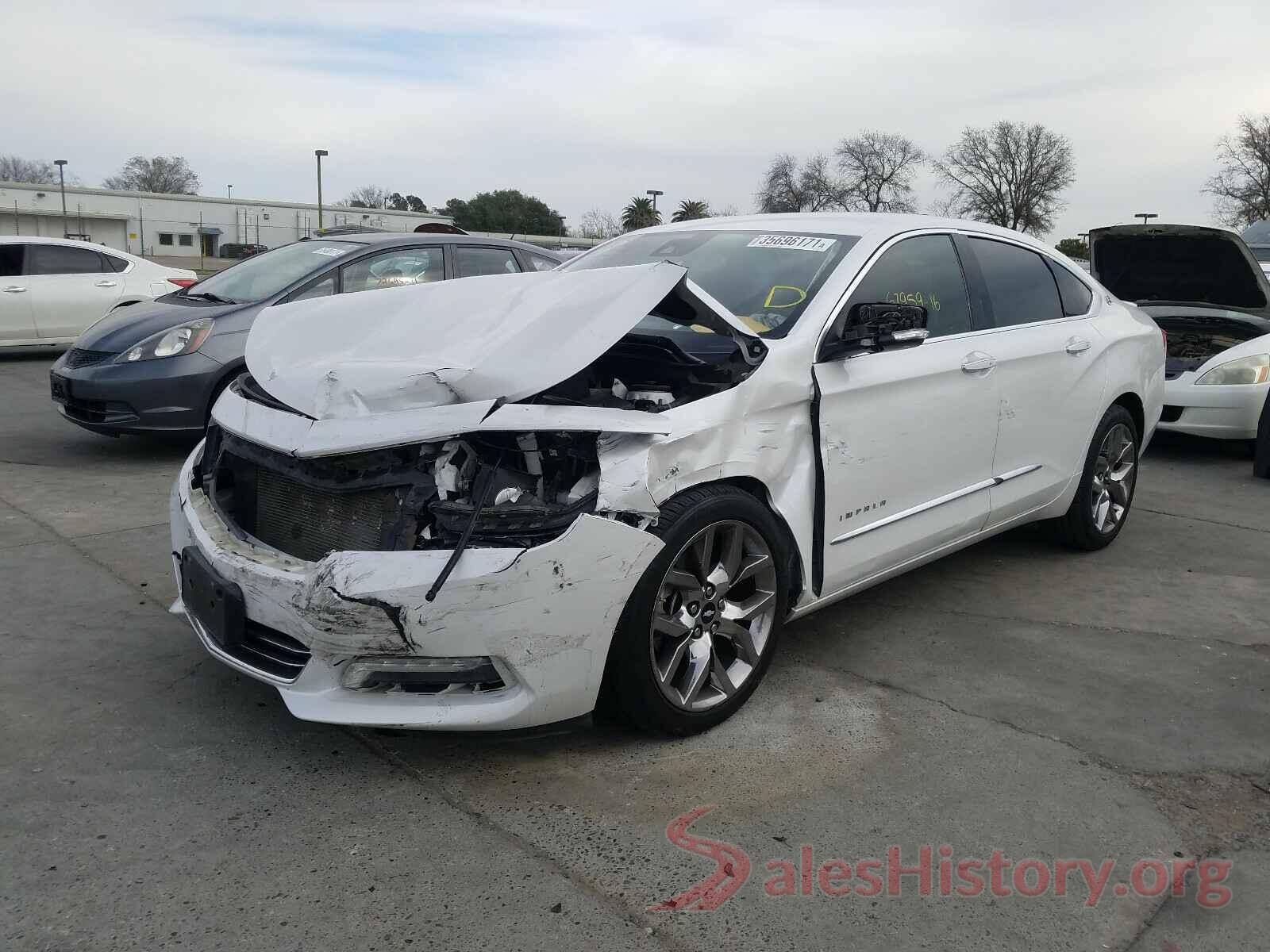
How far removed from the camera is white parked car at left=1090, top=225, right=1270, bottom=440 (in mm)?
7809

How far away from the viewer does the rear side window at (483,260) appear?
8.07 m

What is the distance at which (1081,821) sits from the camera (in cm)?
292

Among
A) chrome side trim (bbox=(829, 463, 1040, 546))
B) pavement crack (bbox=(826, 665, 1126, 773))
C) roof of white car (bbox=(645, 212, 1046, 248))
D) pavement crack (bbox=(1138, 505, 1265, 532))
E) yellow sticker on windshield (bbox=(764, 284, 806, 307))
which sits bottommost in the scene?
pavement crack (bbox=(826, 665, 1126, 773))

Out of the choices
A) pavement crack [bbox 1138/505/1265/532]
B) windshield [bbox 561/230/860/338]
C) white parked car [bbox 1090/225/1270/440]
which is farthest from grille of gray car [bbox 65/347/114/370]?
white parked car [bbox 1090/225/1270/440]

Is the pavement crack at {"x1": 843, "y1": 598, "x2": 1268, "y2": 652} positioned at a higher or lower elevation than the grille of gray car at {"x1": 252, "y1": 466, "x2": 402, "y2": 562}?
lower

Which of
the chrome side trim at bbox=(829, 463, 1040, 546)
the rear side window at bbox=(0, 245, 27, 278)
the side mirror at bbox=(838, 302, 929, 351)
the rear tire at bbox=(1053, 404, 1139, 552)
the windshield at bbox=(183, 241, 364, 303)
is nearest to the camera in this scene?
the side mirror at bbox=(838, 302, 929, 351)

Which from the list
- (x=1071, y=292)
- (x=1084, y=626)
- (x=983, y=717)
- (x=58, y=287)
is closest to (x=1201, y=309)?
(x=1071, y=292)

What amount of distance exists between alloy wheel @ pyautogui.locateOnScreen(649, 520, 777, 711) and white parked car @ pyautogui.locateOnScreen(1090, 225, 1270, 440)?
5.44 m

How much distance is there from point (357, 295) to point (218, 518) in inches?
37.7

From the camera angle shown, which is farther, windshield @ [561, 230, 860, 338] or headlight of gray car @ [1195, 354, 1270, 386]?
headlight of gray car @ [1195, 354, 1270, 386]

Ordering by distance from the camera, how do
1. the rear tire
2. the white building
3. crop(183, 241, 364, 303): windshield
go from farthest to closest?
the white building
crop(183, 241, 364, 303): windshield
the rear tire

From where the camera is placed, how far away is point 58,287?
12.1 metres

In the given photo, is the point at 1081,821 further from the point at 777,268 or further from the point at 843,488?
the point at 777,268

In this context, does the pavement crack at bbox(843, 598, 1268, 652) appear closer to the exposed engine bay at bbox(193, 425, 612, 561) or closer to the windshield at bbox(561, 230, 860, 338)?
the windshield at bbox(561, 230, 860, 338)
